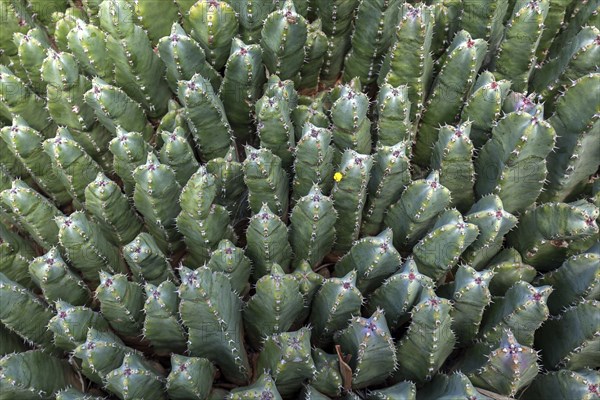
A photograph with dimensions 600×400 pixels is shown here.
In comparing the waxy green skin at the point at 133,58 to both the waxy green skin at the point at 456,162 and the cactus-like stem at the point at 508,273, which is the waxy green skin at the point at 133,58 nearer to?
the waxy green skin at the point at 456,162

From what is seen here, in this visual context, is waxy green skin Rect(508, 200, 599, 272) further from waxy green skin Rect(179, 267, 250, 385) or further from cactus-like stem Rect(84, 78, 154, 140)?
cactus-like stem Rect(84, 78, 154, 140)

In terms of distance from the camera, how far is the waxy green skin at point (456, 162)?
3701mm

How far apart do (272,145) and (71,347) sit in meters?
1.69

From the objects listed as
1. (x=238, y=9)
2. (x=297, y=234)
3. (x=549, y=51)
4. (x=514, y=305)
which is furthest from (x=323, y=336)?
(x=549, y=51)

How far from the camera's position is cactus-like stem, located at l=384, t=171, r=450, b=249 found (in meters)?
3.56

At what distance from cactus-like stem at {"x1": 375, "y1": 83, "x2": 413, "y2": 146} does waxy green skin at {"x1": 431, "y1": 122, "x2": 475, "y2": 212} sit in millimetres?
236

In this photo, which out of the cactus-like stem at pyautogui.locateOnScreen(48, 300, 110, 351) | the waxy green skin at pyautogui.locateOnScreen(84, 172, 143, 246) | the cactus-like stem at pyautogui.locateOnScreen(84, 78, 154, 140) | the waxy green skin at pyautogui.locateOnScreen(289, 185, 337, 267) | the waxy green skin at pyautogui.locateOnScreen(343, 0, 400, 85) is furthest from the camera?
the waxy green skin at pyautogui.locateOnScreen(343, 0, 400, 85)

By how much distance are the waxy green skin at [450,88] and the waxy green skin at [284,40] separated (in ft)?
3.17

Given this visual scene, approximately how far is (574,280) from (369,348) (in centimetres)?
145

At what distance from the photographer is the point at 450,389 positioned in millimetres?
3322

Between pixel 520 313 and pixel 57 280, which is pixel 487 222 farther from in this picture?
pixel 57 280

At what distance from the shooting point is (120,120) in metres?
4.01

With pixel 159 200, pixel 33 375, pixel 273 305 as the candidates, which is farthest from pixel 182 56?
pixel 33 375

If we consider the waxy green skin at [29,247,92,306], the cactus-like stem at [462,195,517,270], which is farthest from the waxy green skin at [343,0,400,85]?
the waxy green skin at [29,247,92,306]
